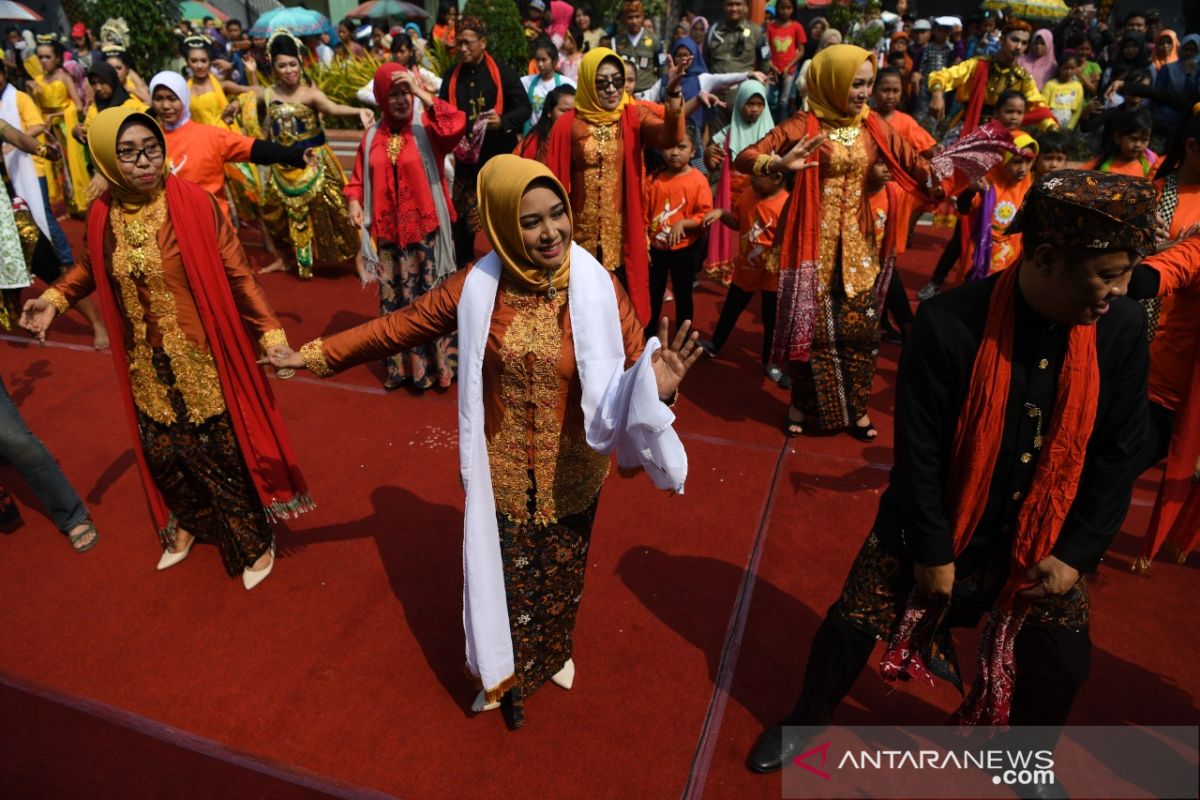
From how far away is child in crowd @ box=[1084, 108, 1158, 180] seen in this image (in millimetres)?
4461

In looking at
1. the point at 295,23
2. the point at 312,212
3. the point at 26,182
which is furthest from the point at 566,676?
the point at 295,23

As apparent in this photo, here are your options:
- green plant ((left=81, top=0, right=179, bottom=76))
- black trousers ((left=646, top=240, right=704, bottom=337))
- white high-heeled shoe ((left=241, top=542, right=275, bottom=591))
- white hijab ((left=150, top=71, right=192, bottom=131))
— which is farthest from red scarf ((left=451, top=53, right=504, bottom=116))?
green plant ((left=81, top=0, right=179, bottom=76))

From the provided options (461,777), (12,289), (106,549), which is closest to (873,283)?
(461,777)

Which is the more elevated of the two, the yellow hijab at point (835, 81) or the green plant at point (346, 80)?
the yellow hijab at point (835, 81)

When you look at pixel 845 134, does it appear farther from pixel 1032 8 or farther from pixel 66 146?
pixel 1032 8

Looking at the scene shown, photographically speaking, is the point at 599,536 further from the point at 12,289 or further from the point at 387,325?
the point at 12,289

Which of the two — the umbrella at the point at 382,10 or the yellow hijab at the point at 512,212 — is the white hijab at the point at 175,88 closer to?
the yellow hijab at the point at 512,212

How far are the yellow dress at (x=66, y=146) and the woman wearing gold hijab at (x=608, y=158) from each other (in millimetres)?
7319

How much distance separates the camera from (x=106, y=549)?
3.95 metres

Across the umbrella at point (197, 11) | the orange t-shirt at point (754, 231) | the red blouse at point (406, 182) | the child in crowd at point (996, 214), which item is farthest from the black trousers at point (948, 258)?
the umbrella at point (197, 11)

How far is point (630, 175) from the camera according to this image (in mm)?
4809

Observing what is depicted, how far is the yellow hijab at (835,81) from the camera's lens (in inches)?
157

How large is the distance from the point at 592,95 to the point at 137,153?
254cm

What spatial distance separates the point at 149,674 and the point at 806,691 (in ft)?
8.40
